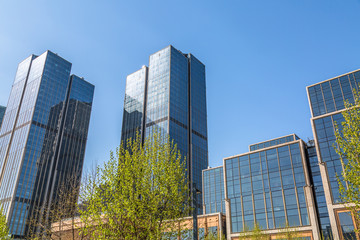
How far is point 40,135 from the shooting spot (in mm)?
148500

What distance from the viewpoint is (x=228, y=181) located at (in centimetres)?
7744

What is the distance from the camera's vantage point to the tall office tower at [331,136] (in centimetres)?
5883

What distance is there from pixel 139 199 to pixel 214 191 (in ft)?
302

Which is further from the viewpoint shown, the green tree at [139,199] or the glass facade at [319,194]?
the glass facade at [319,194]

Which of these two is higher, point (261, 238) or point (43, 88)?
point (43, 88)

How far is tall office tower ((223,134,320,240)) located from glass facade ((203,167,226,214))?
34579 millimetres

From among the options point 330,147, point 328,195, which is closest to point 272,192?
point 328,195

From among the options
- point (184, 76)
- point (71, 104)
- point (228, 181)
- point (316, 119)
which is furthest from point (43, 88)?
point (316, 119)

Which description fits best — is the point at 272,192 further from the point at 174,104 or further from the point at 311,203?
the point at 174,104

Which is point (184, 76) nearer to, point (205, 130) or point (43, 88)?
point (205, 130)

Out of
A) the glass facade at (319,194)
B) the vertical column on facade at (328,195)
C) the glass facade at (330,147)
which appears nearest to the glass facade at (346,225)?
the vertical column on facade at (328,195)

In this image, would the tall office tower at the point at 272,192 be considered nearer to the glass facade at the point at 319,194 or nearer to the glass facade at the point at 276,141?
the glass facade at the point at 319,194

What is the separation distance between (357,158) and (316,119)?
53.0 meters

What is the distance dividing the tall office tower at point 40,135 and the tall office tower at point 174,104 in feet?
103
